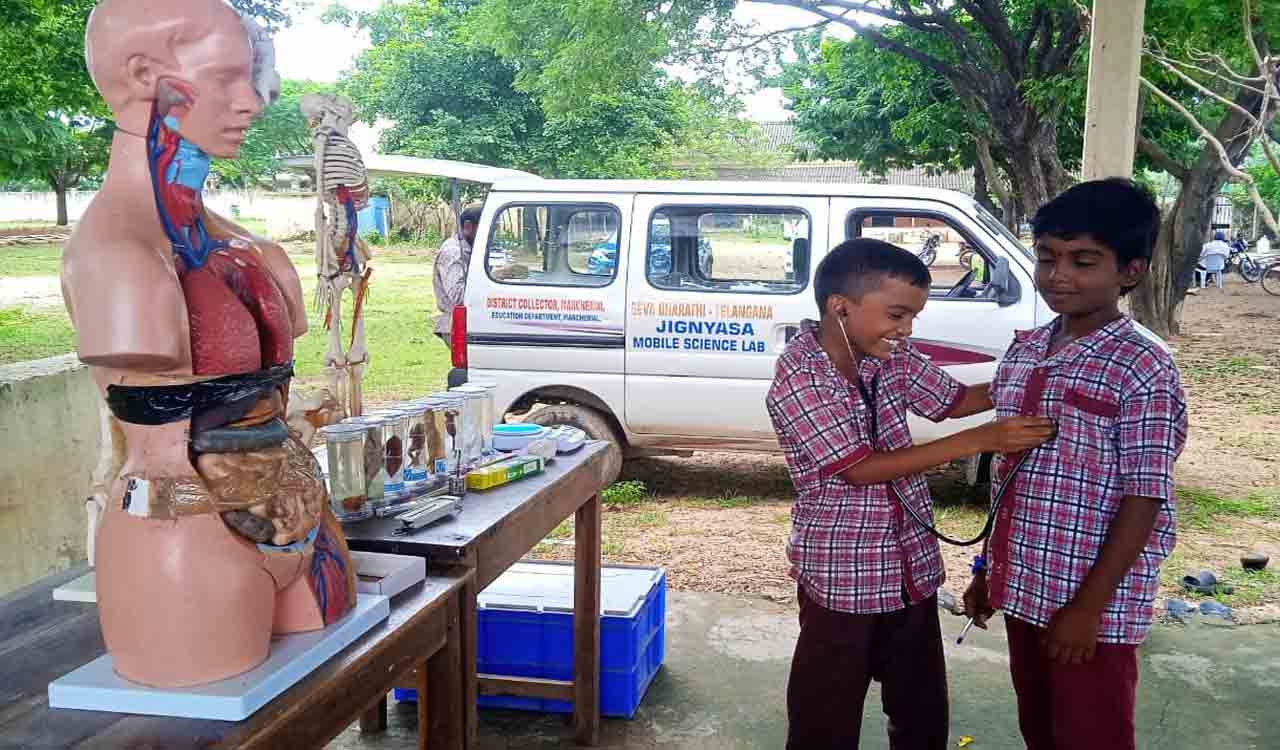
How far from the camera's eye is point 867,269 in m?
2.18

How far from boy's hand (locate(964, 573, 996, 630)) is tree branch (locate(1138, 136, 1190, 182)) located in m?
9.53

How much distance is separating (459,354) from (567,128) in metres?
14.1

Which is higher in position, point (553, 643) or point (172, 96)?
point (172, 96)

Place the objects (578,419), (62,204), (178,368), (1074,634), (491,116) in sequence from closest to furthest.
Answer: (178,368)
(1074,634)
(578,419)
(491,116)
(62,204)

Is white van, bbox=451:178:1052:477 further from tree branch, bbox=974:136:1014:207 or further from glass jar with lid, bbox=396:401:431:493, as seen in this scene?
tree branch, bbox=974:136:1014:207

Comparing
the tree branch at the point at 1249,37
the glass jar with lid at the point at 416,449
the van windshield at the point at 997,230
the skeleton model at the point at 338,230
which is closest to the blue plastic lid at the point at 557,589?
the glass jar with lid at the point at 416,449

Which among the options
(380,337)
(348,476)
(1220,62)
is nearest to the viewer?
(348,476)

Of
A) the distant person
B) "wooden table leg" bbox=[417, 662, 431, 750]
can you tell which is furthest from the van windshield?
the distant person

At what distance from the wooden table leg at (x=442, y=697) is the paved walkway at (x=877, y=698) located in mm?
1367

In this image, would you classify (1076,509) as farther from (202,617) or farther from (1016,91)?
(1016,91)

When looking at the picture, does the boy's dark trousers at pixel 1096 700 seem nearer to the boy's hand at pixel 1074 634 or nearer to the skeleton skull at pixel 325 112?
the boy's hand at pixel 1074 634

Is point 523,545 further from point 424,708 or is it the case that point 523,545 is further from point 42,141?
point 42,141

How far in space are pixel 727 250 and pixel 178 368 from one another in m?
4.56

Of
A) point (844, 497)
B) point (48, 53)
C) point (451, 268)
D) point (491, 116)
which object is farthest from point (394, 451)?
point (491, 116)
